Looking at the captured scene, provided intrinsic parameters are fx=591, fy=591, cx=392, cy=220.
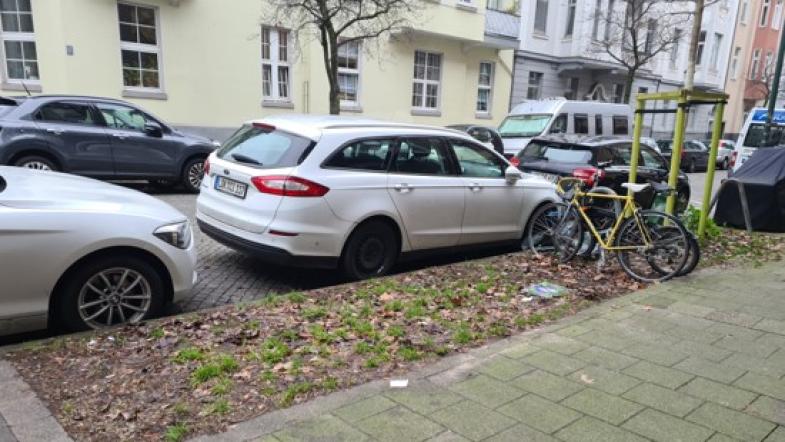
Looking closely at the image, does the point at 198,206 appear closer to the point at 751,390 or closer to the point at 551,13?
the point at 751,390

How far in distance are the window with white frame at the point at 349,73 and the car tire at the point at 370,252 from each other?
14103 millimetres

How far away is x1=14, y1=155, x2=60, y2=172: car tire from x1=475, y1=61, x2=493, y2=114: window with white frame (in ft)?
58.0

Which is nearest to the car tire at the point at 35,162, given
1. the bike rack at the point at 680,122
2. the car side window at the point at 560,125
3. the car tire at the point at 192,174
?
the car tire at the point at 192,174

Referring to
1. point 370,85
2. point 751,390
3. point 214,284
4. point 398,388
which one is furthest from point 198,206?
point 370,85

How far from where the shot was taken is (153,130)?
1080 cm

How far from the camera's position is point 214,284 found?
5.89 m

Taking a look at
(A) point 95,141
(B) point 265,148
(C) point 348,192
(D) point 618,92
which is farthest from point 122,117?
(D) point 618,92

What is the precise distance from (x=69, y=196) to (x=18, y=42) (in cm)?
1244

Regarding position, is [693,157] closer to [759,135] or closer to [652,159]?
[759,135]

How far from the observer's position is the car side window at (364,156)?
5758 mm

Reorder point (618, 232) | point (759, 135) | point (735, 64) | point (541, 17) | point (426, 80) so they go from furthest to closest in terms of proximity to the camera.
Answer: point (735, 64)
point (541, 17)
point (426, 80)
point (759, 135)
point (618, 232)

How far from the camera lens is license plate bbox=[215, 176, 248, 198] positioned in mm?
5727

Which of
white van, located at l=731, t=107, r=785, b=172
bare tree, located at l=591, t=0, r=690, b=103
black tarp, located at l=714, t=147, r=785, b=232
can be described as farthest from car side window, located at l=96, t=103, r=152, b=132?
bare tree, located at l=591, t=0, r=690, b=103

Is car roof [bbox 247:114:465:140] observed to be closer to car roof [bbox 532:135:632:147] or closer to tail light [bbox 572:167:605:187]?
tail light [bbox 572:167:605:187]
